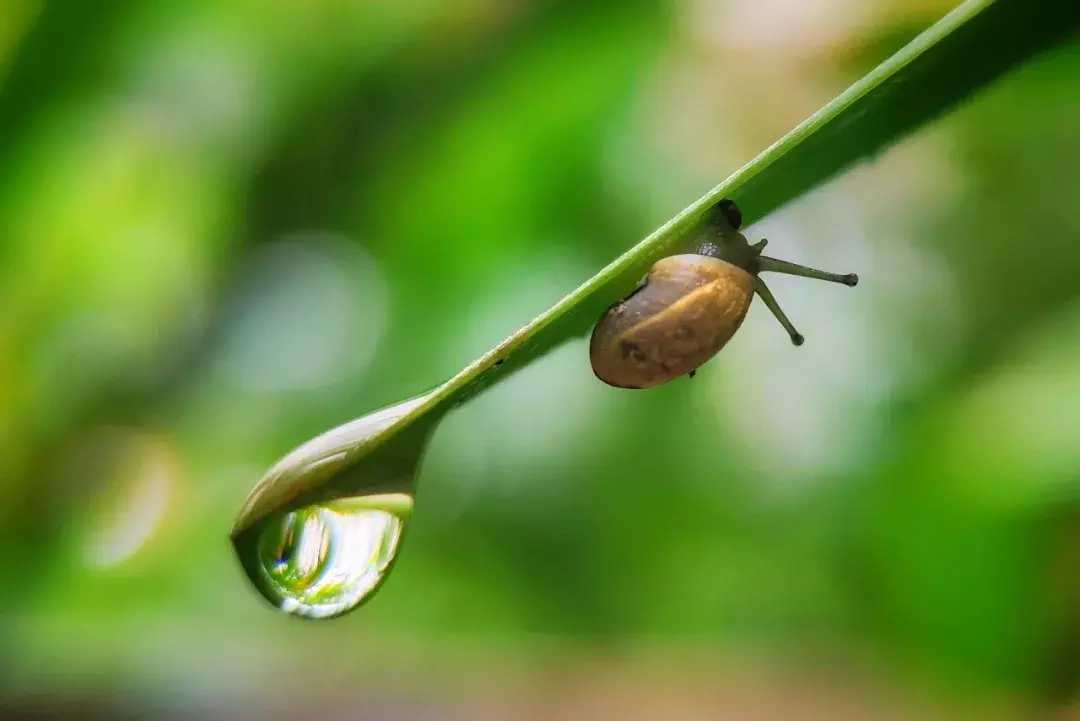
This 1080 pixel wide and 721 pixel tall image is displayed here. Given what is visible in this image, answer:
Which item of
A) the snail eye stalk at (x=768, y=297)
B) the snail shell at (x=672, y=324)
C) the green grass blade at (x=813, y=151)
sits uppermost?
the snail eye stalk at (x=768, y=297)

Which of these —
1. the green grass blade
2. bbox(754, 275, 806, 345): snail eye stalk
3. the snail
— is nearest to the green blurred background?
bbox(754, 275, 806, 345): snail eye stalk

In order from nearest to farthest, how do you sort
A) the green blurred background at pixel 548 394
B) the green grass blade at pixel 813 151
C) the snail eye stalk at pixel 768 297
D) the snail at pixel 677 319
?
the green grass blade at pixel 813 151 < the snail at pixel 677 319 < the snail eye stalk at pixel 768 297 < the green blurred background at pixel 548 394

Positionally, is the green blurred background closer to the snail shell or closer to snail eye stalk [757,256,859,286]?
snail eye stalk [757,256,859,286]

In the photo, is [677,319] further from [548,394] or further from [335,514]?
[548,394]

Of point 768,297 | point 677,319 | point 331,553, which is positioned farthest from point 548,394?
point 331,553

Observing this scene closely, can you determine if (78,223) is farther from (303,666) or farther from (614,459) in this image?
(614,459)

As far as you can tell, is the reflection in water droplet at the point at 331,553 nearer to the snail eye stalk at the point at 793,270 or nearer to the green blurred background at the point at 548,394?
the snail eye stalk at the point at 793,270

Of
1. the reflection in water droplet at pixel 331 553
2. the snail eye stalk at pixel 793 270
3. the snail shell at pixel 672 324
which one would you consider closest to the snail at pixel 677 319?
the snail shell at pixel 672 324

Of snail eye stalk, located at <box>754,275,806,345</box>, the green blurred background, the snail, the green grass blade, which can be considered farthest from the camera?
the green blurred background
